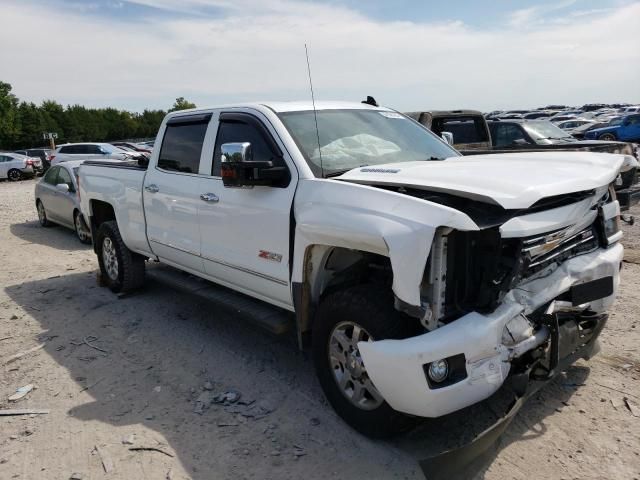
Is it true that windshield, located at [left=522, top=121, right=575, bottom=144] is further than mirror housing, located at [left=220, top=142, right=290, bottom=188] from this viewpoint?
Yes

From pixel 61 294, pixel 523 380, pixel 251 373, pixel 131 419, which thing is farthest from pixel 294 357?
pixel 61 294

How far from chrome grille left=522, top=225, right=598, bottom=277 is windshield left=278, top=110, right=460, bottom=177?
1.37 m

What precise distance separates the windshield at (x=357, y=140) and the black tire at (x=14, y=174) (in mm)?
27078

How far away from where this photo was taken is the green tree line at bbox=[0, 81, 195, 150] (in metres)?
60.8

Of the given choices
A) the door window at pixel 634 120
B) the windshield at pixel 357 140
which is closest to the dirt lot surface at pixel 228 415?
the windshield at pixel 357 140

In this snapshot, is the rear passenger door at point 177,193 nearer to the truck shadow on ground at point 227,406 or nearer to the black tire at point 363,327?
the truck shadow on ground at point 227,406

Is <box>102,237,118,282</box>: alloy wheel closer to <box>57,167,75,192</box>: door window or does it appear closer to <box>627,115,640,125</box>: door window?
<box>57,167,75,192</box>: door window

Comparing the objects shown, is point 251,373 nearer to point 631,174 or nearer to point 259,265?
point 259,265

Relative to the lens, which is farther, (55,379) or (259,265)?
(55,379)

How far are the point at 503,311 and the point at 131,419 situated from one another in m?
2.53

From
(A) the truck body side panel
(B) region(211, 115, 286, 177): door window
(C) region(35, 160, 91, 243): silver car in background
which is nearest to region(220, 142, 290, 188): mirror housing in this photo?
(B) region(211, 115, 286, 177): door window

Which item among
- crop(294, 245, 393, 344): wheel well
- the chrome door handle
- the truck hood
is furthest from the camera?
the chrome door handle

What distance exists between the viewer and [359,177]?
3.50 metres

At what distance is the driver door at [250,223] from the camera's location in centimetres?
378
